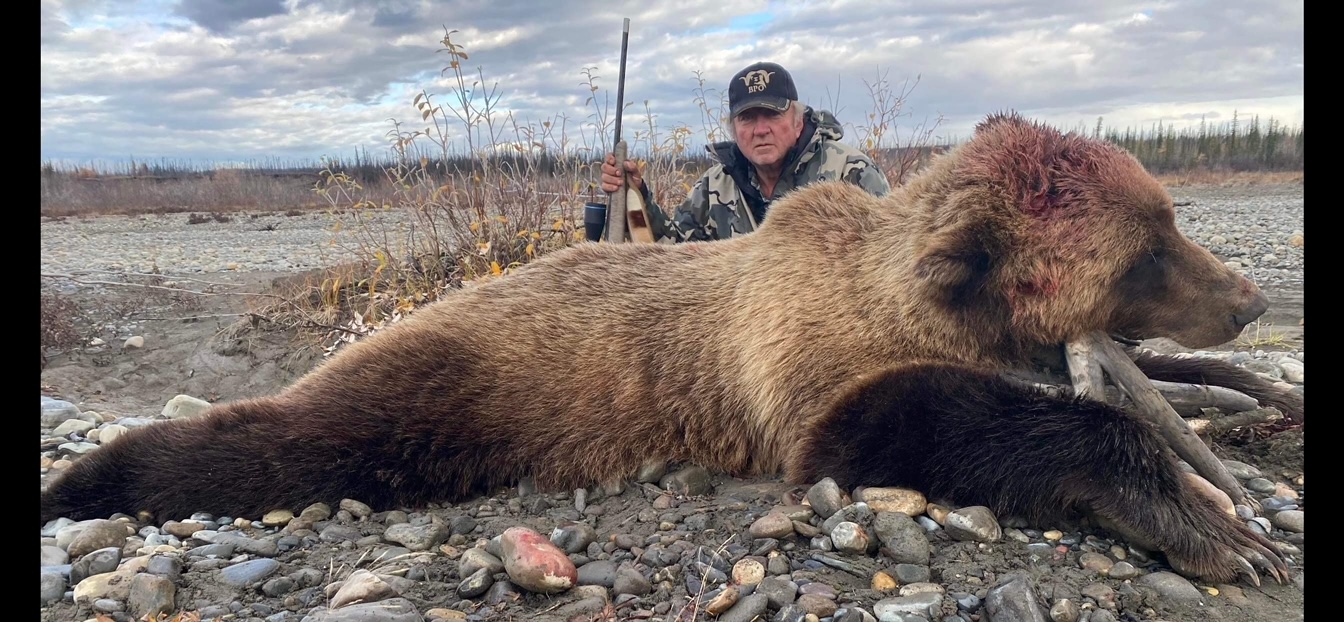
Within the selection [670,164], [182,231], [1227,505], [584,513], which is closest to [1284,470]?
[1227,505]

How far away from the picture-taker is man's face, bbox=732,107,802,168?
234 inches

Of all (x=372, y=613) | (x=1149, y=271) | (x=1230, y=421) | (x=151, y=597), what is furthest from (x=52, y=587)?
(x=1230, y=421)

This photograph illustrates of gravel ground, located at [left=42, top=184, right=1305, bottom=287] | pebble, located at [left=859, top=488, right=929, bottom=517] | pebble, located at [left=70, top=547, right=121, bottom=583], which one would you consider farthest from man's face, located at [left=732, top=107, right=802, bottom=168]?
pebble, located at [left=70, top=547, right=121, bottom=583]

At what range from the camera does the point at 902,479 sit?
9.21ft

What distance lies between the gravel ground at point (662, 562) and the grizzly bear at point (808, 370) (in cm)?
13

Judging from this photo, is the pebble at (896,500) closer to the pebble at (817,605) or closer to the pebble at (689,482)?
the pebble at (817,605)

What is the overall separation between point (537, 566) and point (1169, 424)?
2.17 m

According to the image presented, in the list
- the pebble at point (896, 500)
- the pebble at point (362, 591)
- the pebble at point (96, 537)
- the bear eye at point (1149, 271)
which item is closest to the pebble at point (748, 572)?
the pebble at point (896, 500)

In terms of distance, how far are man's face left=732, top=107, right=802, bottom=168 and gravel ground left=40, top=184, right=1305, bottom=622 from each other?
3.24m

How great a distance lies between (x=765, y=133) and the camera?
19.6 ft

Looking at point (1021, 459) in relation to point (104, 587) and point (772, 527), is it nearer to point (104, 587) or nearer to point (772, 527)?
point (772, 527)

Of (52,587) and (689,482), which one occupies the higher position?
(689,482)

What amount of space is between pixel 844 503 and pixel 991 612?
0.69 m

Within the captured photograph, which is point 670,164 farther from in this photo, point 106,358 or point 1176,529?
point 1176,529
